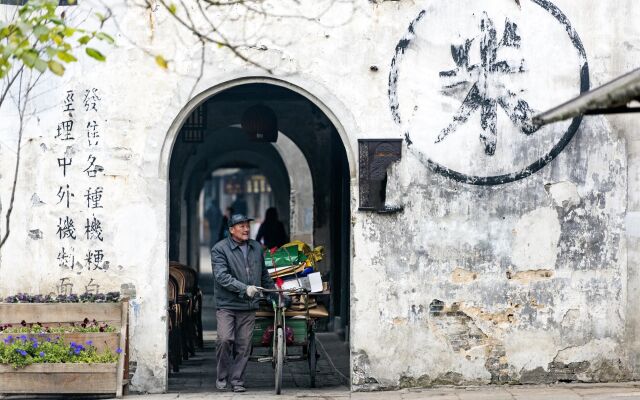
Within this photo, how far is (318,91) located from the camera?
10.6 m

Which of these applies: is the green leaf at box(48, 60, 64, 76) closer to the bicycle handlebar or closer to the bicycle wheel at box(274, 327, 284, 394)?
the bicycle handlebar

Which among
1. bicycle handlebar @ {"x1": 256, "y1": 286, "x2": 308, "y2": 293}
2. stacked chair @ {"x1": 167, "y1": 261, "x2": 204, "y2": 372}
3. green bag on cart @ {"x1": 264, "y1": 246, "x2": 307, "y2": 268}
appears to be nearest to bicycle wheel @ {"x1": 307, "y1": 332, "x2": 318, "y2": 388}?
bicycle handlebar @ {"x1": 256, "y1": 286, "x2": 308, "y2": 293}

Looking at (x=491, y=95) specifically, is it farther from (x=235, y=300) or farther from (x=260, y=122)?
(x=260, y=122)

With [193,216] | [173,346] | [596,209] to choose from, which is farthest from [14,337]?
[193,216]

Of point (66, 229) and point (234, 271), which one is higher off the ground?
point (66, 229)

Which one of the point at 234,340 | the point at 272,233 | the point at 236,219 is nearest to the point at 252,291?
the point at 234,340

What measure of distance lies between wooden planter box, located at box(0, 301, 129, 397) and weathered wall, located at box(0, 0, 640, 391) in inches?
15.0

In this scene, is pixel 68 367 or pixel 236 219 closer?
pixel 68 367

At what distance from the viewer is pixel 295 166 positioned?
23000 millimetres

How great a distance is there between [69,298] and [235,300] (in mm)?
1616

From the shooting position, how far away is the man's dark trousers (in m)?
10.8

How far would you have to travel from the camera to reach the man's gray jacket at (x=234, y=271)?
10.7m

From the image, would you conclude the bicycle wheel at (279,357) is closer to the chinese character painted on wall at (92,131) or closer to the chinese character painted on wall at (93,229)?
the chinese character painted on wall at (93,229)

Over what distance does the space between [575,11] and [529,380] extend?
12.0 ft
